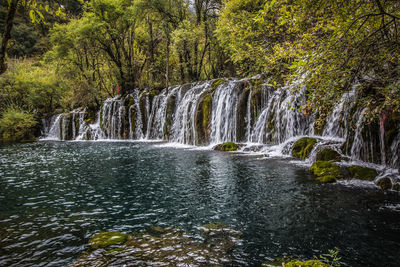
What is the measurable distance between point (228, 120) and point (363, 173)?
12.1 metres

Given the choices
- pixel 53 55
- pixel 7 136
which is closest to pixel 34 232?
pixel 7 136

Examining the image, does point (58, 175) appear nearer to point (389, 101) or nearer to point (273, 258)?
point (273, 258)

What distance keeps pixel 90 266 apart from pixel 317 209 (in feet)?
18.7

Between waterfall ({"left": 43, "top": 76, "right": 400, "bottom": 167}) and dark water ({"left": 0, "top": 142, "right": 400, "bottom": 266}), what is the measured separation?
2.82 meters

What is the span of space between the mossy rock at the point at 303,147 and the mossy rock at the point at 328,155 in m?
1.15

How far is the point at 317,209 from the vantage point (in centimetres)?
656

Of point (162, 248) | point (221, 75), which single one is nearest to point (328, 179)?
point (162, 248)

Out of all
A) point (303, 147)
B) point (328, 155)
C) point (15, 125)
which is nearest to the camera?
point (328, 155)

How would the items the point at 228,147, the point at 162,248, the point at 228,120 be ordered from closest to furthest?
the point at 162,248
the point at 228,147
the point at 228,120

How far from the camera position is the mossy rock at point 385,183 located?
26.1ft

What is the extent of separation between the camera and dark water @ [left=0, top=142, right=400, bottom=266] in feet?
15.4

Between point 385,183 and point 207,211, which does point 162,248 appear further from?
point 385,183

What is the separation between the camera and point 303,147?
13.6 m

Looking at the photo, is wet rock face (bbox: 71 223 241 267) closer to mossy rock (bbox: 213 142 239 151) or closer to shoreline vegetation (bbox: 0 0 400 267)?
shoreline vegetation (bbox: 0 0 400 267)
